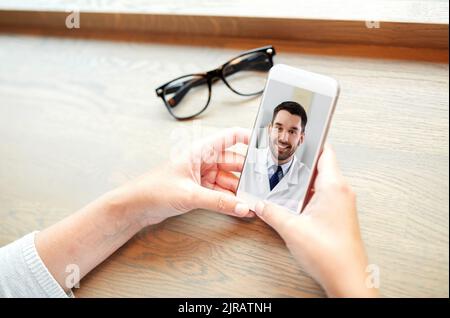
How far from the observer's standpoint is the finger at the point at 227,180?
2.15ft

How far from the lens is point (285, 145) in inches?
23.5

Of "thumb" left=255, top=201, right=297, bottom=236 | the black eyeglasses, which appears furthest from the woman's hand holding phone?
the black eyeglasses

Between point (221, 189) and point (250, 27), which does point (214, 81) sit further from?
point (221, 189)

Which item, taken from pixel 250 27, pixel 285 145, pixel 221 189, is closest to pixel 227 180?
pixel 221 189

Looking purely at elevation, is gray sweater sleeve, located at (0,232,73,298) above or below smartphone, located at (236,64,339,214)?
below

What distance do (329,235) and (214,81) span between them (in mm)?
385

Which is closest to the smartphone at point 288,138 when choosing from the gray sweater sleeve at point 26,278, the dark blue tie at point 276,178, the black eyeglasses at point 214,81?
the dark blue tie at point 276,178

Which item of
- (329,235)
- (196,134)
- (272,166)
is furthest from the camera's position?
(196,134)

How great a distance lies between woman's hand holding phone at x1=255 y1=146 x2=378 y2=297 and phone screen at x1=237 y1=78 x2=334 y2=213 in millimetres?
27

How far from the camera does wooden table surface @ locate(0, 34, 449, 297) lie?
572mm

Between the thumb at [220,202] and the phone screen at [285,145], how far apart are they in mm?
24

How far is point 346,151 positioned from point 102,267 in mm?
421

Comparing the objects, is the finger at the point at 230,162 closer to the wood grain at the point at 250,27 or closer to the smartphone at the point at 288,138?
the smartphone at the point at 288,138

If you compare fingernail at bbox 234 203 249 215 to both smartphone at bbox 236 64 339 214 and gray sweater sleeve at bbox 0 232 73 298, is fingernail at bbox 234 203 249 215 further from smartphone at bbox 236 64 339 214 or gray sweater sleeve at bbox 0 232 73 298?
gray sweater sleeve at bbox 0 232 73 298
